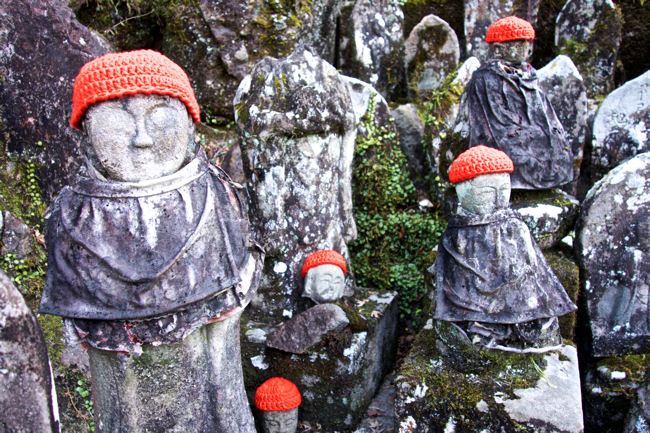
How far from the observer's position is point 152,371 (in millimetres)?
2555

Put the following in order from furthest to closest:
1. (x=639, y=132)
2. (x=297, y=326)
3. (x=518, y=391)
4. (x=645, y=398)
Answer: (x=639, y=132) < (x=297, y=326) < (x=645, y=398) < (x=518, y=391)

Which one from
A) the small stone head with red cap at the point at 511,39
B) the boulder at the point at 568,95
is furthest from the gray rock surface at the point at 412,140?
the small stone head with red cap at the point at 511,39

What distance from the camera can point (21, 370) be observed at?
6.41 ft

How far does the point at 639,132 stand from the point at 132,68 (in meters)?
4.58

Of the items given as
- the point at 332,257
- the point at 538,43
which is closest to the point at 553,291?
the point at 332,257

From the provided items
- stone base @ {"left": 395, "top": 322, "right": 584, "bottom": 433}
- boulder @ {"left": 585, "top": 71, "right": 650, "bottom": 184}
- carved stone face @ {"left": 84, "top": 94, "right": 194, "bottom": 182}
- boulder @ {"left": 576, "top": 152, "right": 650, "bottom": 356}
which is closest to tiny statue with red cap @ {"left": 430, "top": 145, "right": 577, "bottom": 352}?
stone base @ {"left": 395, "top": 322, "right": 584, "bottom": 433}

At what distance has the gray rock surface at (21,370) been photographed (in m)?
1.92

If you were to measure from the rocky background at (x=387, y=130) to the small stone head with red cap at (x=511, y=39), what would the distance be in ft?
3.56

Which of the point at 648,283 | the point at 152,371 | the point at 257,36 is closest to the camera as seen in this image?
the point at 152,371

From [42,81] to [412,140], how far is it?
3.71 metres

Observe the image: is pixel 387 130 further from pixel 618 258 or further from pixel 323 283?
pixel 618 258

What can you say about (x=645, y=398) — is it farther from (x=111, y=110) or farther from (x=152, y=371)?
(x=111, y=110)

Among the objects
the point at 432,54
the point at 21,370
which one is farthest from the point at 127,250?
the point at 432,54

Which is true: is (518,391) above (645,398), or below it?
above
